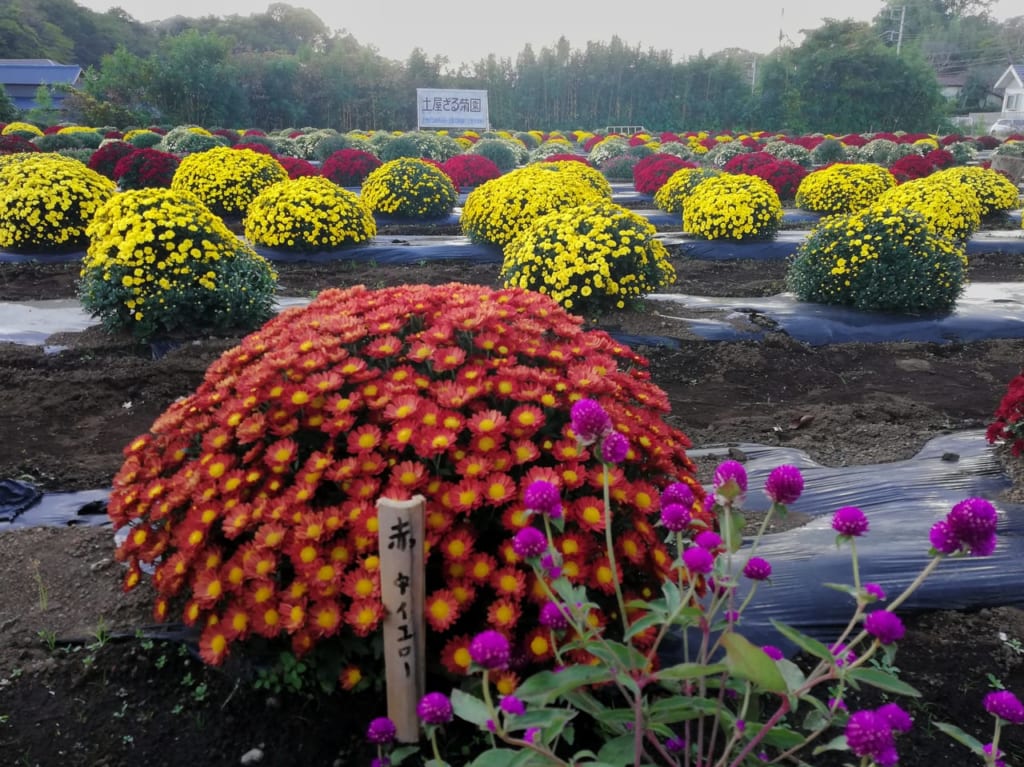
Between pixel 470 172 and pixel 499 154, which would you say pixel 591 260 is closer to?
pixel 470 172

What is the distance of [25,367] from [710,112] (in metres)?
51.3

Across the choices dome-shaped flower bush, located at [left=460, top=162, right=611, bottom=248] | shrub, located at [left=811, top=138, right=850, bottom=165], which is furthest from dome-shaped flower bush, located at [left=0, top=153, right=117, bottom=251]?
shrub, located at [left=811, top=138, right=850, bottom=165]

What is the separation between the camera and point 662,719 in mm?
1314

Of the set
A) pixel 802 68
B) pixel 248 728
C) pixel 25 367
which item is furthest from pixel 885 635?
pixel 802 68

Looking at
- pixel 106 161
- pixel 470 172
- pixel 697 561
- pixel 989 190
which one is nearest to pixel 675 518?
pixel 697 561

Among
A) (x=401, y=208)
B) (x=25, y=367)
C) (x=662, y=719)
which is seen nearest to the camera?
(x=662, y=719)

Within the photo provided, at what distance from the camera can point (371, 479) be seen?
5.98ft

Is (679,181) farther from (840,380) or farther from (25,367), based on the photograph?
(25,367)

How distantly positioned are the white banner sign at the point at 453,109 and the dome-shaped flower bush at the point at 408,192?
24.9 m

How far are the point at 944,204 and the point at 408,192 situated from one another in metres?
7.83

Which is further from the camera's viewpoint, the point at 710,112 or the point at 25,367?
the point at 710,112

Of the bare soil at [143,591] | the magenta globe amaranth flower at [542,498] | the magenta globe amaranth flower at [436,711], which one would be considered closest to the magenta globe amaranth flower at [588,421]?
the magenta globe amaranth flower at [542,498]

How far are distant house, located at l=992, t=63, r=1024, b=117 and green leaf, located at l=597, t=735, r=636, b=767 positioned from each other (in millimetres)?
65995

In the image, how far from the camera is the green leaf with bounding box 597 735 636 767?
1.33 m
